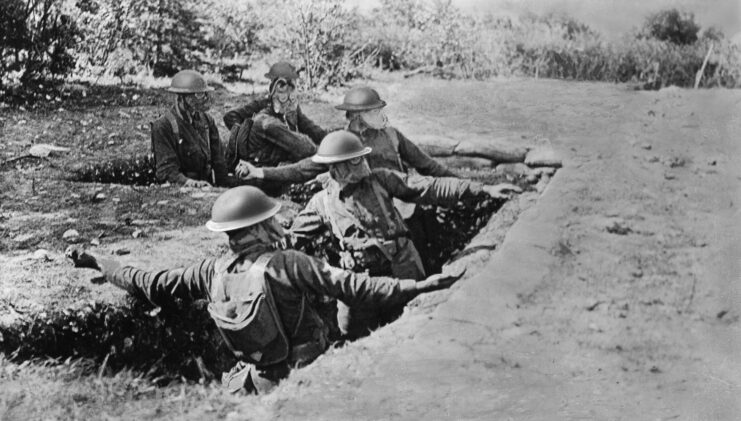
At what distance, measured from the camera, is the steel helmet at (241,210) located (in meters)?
2.82

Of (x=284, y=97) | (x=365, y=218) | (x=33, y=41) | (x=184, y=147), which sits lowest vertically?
(x=365, y=218)

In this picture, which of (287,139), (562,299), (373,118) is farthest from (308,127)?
(562,299)

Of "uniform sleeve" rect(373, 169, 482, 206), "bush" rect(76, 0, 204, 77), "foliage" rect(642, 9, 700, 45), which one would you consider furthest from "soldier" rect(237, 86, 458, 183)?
"foliage" rect(642, 9, 700, 45)

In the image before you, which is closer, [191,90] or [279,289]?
[279,289]

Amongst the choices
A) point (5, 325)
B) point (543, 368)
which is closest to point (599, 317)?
point (543, 368)

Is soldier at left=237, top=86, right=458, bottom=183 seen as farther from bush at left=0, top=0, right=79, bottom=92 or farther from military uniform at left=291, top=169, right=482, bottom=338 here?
bush at left=0, top=0, right=79, bottom=92

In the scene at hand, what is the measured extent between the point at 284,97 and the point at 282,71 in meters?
0.15

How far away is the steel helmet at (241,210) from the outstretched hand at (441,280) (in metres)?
0.68

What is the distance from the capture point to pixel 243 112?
405 centimetres

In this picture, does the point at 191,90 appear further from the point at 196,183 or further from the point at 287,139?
the point at 287,139

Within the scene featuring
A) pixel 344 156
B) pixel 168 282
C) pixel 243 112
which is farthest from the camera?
pixel 243 112

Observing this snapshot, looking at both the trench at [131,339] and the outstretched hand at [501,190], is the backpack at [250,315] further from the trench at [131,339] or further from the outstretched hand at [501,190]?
the outstretched hand at [501,190]

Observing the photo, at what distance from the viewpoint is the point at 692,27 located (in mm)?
3227

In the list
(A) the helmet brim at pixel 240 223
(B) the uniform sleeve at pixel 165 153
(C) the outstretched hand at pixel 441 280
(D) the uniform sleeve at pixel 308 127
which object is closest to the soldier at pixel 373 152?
(D) the uniform sleeve at pixel 308 127
